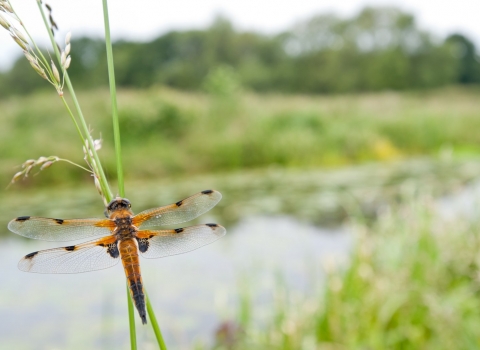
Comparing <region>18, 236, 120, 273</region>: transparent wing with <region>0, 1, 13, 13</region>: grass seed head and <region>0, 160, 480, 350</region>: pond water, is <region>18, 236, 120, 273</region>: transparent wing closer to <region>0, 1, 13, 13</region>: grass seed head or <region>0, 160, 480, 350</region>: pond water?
<region>0, 1, 13, 13</region>: grass seed head

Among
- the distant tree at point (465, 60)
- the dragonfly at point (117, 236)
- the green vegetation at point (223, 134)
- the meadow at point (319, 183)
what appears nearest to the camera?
the dragonfly at point (117, 236)

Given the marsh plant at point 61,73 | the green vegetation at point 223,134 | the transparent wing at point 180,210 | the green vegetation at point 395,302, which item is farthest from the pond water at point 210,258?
the marsh plant at point 61,73

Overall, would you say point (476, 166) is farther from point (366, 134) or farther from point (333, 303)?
point (333, 303)

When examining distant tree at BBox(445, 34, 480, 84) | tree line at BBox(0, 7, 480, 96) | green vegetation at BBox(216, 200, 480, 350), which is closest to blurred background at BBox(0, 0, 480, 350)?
green vegetation at BBox(216, 200, 480, 350)

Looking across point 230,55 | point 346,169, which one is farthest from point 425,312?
point 230,55

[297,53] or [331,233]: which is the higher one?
[297,53]

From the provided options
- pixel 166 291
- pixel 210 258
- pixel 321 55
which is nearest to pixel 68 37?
pixel 166 291

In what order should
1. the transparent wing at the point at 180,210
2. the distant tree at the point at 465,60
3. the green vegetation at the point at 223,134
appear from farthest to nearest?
the distant tree at the point at 465,60 → the green vegetation at the point at 223,134 → the transparent wing at the point at 180,210

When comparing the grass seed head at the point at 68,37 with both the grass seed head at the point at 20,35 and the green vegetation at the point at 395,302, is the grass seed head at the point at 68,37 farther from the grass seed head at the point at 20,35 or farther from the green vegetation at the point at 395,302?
the green vegetation at the point at 395,302
